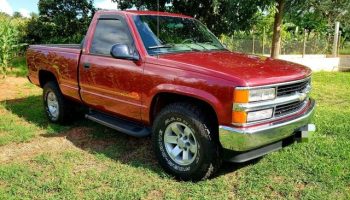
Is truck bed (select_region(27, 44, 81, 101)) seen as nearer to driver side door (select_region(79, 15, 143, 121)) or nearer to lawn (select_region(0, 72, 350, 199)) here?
driver side door (select_region(79, 15, 143, 121))

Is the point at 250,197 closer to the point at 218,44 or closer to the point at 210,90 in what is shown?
the point at 210,90

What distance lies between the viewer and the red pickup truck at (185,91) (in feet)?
12.5

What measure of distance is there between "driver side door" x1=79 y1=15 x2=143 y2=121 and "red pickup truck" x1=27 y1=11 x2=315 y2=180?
1 centimetres

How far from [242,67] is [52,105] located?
3987 millimetres

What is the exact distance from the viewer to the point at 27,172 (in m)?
4.59

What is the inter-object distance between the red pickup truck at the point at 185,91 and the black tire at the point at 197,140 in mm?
11

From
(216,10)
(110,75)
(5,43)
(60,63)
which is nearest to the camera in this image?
(110,75)

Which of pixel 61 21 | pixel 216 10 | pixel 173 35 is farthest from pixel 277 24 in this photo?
pixel 61 21

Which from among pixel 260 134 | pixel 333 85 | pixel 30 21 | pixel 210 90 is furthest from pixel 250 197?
pixel 30 21

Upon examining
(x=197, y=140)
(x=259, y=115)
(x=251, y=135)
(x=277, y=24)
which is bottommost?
(x=197, y=140)

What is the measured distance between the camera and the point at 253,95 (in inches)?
148

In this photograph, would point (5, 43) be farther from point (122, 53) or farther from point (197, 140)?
point (197, 140)

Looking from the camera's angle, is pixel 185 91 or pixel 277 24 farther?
pixel 277 24

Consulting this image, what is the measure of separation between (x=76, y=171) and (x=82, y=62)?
1.72 meters
